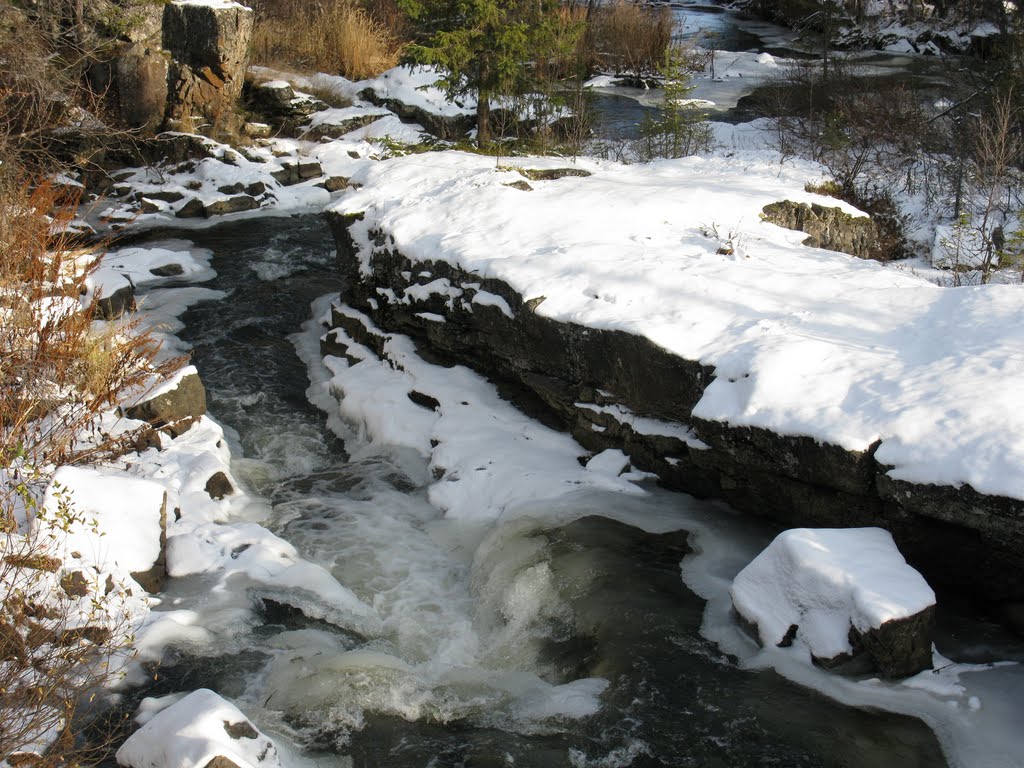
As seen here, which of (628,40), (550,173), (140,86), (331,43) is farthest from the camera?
(628,40)

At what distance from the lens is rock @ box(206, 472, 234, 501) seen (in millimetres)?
5984

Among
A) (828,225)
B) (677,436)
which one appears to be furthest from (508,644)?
(828,225)

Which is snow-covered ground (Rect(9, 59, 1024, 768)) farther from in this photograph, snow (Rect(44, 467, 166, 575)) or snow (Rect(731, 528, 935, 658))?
snow (Rect(731, 528, 935, 658))

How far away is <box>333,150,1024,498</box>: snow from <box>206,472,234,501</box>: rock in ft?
8.21

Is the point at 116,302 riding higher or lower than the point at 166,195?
lower

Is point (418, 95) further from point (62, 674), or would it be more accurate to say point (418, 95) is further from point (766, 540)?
point (62, 674)

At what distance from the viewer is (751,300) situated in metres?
5.93

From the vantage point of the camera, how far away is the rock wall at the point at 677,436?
4520 mm

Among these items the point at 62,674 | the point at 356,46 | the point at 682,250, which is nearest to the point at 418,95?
the point at 356,46

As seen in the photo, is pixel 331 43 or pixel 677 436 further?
pixel 331 43

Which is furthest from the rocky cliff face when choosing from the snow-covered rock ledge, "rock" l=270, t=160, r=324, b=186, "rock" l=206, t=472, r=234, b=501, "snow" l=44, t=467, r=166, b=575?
"snow" l=44, t=467, r=166, b=575

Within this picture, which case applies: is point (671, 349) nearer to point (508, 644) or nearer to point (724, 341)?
point (724, 341)

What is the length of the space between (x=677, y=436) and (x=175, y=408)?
3.74 metres

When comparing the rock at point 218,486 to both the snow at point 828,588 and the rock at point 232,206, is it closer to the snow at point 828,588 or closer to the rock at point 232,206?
the snow at point 828,588
